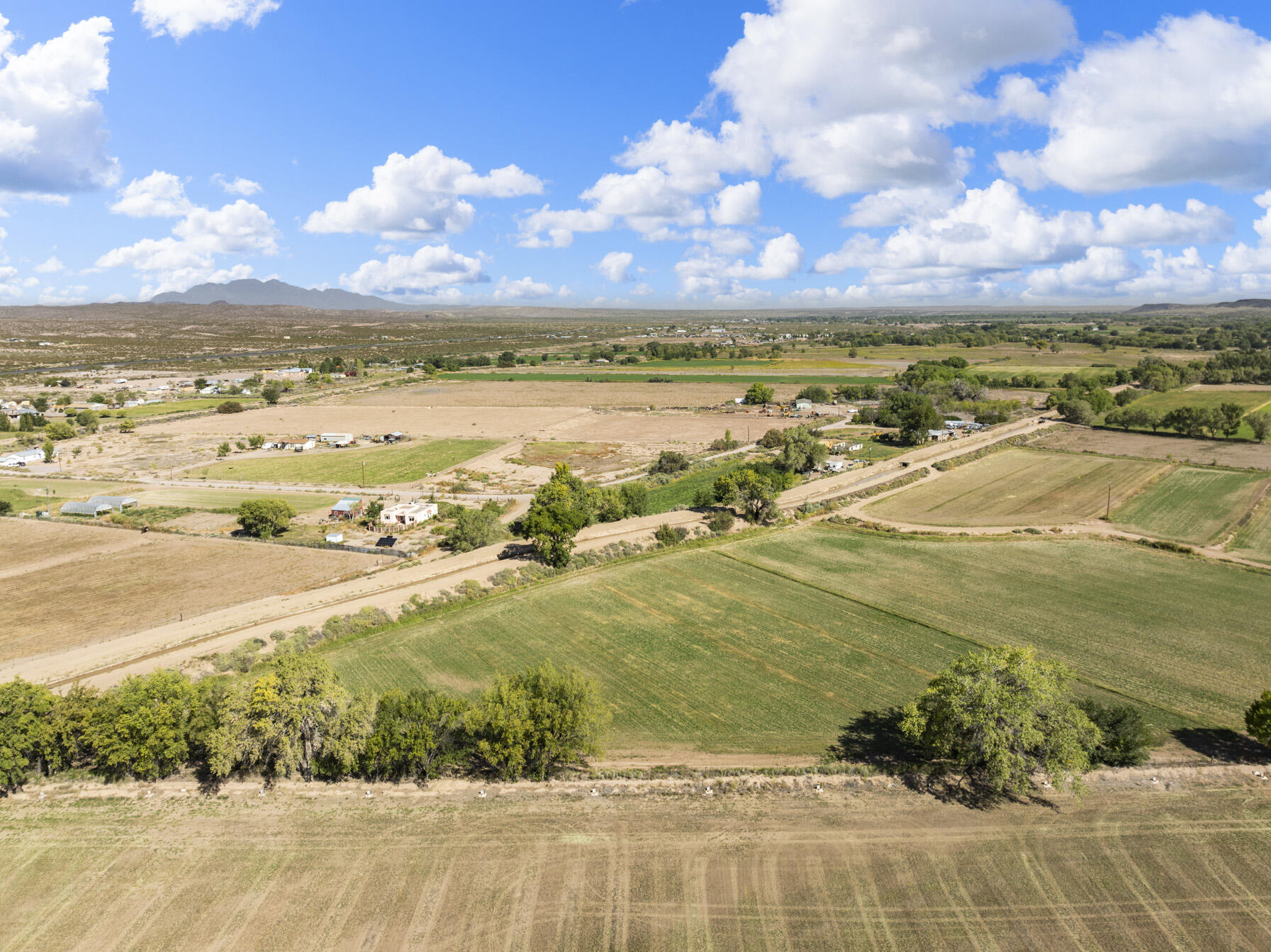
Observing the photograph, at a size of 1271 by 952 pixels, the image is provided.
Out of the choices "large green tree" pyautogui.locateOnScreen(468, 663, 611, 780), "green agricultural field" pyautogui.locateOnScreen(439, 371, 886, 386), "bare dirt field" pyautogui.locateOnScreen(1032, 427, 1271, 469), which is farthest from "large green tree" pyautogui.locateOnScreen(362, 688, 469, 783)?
"green agricultural field" pyautogui.locateOnScreen(439, 371, 886, 386)

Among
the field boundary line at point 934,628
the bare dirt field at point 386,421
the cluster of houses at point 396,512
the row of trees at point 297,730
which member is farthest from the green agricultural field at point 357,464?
the row of trees at point 297,730

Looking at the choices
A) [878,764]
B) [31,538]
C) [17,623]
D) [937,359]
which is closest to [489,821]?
[878,764]

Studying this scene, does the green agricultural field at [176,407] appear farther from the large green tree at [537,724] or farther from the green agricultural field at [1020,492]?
the green agricultural field at [1020,492]

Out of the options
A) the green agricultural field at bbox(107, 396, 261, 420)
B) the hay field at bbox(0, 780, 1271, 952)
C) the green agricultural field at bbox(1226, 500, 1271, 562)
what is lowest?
the hay field at bbox(0, 780, 1271, 952)

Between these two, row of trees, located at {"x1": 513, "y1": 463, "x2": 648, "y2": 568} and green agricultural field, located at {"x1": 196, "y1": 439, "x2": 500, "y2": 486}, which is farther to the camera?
green agricultural field, located at {"x1": 196, "y1": 439, "x2": 500, "y2": 486}

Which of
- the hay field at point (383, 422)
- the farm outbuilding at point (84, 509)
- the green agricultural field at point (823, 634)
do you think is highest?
the hay field at point (383, 422)

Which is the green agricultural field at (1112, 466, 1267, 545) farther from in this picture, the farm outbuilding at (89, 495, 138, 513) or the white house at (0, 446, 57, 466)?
the white house at (0, 446, 57, 466)

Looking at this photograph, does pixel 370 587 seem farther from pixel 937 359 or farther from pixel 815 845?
pixel 937 359
